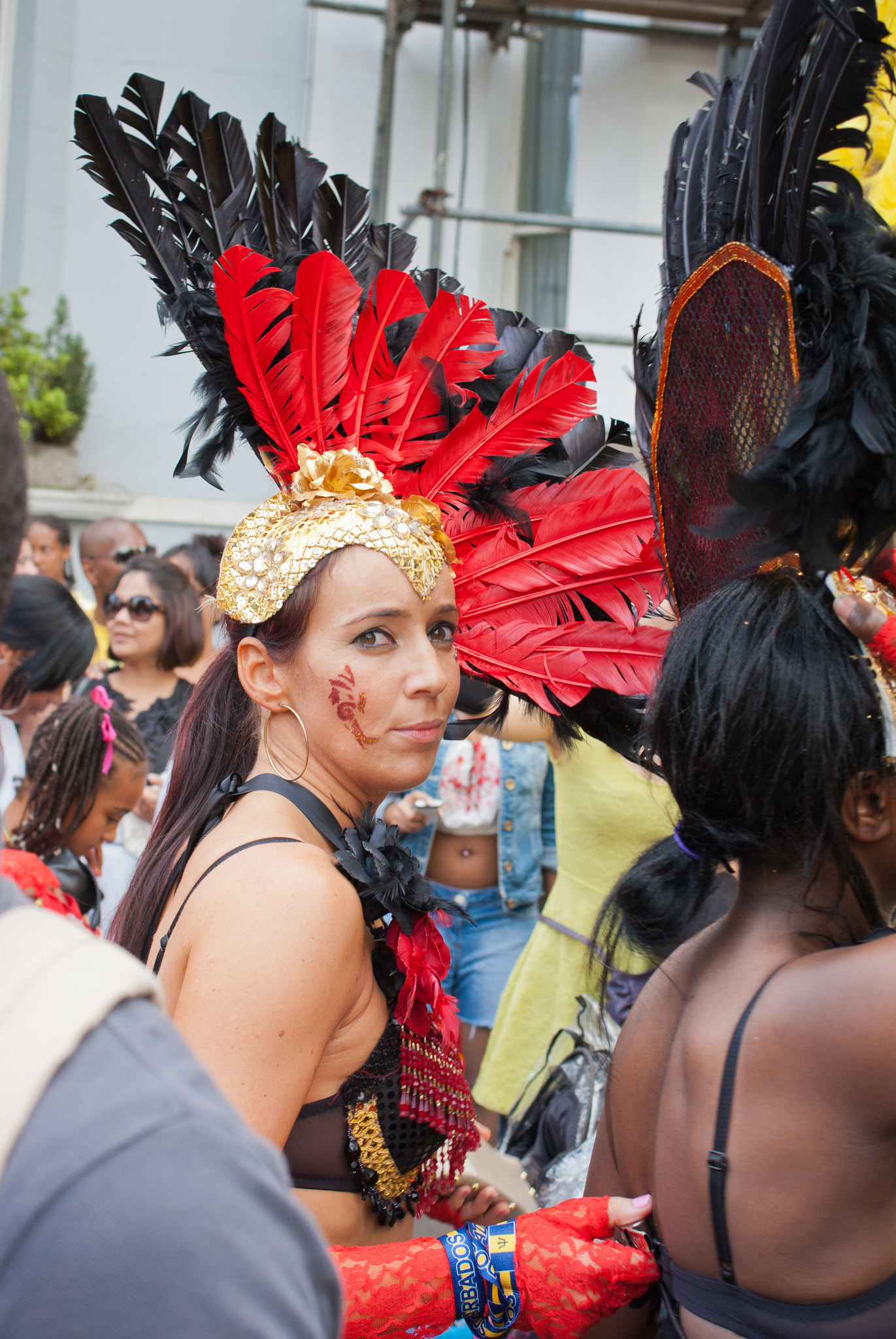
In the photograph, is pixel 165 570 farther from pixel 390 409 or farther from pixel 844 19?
pixel 844 19

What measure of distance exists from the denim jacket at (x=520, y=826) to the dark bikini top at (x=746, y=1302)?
116 inches

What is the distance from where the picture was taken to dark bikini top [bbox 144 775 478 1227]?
180 cm

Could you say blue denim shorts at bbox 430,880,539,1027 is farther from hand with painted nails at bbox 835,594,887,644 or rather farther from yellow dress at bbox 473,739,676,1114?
hand with painted nails at bbox 835,594,887,644

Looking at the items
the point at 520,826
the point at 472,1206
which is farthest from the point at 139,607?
the point at 472,1206

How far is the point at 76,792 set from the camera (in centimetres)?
338

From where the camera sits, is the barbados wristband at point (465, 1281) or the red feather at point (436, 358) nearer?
the barbados wristband at point (465, 1281)

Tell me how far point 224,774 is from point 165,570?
3336 millimetres

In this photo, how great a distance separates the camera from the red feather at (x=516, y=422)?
7.92 ft

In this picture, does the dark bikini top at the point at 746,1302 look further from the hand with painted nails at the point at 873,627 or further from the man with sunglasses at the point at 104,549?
the man with sunglasses at the point at 104,549

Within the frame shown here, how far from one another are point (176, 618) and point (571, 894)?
235cm

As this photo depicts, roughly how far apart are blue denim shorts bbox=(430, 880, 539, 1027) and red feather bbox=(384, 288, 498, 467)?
2.63 meters

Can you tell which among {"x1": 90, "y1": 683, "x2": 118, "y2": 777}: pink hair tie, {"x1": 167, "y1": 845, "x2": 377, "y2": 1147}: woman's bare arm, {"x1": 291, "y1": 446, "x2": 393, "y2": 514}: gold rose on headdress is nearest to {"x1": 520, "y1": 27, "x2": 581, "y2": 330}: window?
{"x1": 90, "y1": 683, "x2": 118, "y2": 777}: pink hair tie

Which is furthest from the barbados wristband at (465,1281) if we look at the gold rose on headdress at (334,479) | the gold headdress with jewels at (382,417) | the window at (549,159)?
the window at (549,159)

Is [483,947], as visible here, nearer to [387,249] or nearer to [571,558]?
[571,558]
